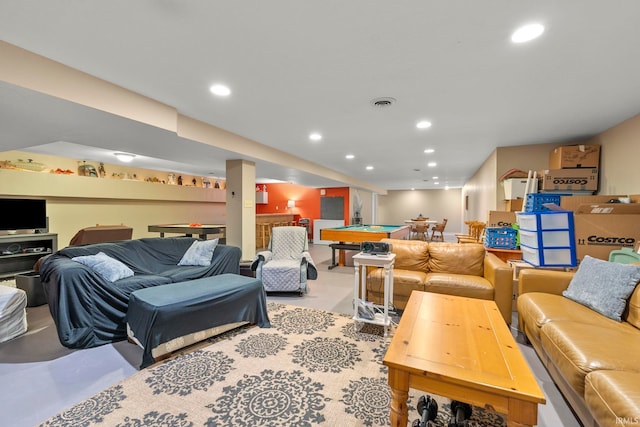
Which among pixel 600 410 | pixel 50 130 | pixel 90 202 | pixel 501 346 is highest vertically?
pixel 50 130

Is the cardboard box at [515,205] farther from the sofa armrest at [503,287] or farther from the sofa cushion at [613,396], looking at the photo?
the sofa cushion at [613,396]

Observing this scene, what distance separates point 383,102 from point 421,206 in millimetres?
12260

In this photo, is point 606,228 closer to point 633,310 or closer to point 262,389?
point 633,310

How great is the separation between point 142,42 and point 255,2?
3.10 feet

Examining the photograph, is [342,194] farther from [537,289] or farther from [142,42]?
[142,42]

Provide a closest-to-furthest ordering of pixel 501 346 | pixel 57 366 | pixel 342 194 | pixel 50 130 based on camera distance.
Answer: pixel 501 346 < pixel 57 366 < pixel 50 130 < pixel 342 194

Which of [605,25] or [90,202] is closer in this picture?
[605,25]

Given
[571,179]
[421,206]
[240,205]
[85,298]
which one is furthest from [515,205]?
[421,206]

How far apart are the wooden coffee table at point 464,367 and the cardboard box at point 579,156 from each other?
330 cm

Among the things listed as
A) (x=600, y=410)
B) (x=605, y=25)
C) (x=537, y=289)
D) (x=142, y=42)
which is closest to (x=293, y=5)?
(x=142, y=42)

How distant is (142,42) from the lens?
6.09 feet

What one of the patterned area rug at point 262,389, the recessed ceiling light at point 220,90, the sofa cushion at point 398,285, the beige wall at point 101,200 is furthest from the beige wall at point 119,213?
the sofa cushion at point 398,285

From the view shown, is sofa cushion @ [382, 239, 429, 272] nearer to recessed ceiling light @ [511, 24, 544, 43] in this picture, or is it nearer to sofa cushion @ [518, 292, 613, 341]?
sofa cushion @ [518, 292, 613, 341]

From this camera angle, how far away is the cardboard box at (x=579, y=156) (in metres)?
3.67
